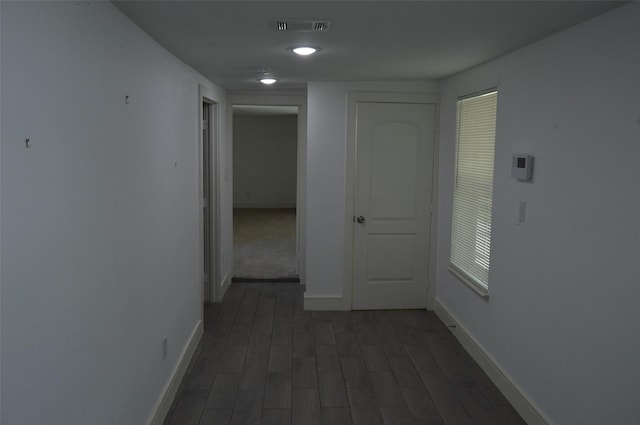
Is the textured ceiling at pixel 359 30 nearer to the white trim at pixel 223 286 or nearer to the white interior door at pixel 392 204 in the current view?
the white interior door at pixel 392 204

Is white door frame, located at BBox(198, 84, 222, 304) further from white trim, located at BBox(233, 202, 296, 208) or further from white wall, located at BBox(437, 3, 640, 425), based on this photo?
white trim, located at BBox(233, 202, 296, 208)

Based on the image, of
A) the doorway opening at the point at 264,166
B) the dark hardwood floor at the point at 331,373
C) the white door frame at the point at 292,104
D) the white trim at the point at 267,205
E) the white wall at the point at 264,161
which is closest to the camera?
the dark hardwood floor at the point at 331,373

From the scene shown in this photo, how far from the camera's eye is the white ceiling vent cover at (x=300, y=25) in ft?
7.73

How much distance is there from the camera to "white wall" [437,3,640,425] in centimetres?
217

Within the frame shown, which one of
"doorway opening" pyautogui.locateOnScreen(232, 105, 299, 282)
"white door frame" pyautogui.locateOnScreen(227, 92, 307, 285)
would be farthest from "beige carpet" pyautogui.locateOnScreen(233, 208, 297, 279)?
"white door frame" pyautogui.locateOnScreen(227, 92, 307, 285)

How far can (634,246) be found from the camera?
211 cm

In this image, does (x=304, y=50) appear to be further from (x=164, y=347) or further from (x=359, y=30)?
(x=164, y=347)

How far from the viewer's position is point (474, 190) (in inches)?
158

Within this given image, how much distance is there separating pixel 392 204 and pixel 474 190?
1083 millimetres

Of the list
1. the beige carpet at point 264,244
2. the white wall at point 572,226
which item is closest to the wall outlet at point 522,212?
the white wall at point 572,226

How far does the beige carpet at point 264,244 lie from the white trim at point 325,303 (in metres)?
1.22

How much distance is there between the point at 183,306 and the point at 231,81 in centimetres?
223

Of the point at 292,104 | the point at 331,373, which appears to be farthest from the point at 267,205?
the point at 331,373

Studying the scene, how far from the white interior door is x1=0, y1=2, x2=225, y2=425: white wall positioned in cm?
223
